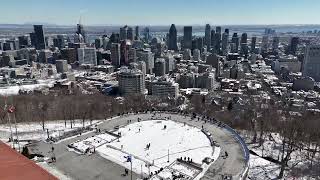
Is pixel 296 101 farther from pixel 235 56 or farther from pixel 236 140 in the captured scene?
pixel 235 56

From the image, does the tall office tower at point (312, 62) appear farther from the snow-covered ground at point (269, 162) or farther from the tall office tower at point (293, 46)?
the snow-covered ground at point (269, 162)

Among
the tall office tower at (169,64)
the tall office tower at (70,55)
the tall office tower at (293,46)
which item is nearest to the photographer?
the tall office tower at (169,64)

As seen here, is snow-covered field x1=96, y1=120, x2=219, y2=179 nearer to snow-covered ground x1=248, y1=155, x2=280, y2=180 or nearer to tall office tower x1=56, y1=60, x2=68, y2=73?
snow-covered ground x1=248, y1=155, x2=280, y2=180

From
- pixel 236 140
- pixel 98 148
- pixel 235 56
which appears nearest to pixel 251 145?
pixel 236 140

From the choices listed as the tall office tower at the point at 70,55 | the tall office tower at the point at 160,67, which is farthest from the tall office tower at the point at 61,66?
the tall office tower at the point at 160,67

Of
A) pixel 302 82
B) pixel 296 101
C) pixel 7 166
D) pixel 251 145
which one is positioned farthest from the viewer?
pixel 302 82

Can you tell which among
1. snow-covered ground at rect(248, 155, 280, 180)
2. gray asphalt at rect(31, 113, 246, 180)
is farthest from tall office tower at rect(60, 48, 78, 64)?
snow-covered ground at rect(248, 155, 280, 180)

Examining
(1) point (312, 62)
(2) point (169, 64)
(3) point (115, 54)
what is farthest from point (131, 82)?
(1) point (312, 62)
